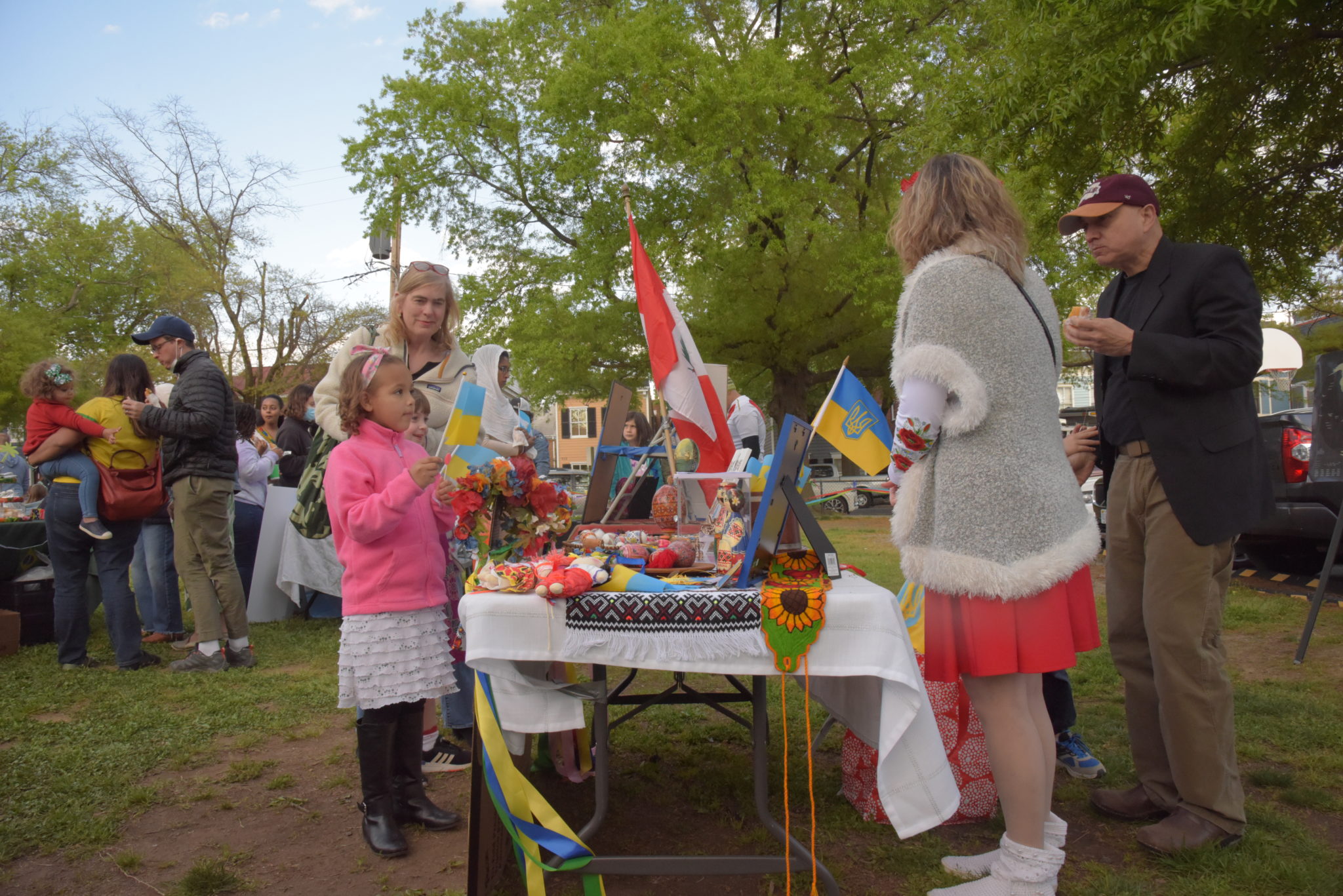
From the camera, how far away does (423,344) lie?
3.26 m

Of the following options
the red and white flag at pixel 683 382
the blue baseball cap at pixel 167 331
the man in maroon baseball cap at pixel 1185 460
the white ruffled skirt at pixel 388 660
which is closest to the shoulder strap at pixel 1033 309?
the man in maroon baseball cap at pixel 1185 460

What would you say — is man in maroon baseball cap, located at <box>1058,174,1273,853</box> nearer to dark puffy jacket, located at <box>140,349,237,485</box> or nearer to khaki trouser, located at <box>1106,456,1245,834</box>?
khaki trouser, located at <box>1106,456,1245,834</box>

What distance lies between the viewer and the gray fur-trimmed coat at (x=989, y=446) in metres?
2.09

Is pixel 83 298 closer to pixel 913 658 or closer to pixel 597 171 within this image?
pixel 597 171

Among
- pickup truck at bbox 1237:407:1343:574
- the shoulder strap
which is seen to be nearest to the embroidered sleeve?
the shoulder strap

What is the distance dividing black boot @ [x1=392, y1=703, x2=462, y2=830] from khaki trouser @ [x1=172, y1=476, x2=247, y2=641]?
2.72 m

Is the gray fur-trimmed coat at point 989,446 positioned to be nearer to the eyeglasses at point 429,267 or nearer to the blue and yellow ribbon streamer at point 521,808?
the blue and yellow ribbon streamer at point 521,808

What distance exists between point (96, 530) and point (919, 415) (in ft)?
15.7

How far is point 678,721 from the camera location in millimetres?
3992

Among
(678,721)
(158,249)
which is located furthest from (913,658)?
(158,249)

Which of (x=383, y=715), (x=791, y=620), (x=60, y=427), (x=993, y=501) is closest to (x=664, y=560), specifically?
(x=791, y=620)

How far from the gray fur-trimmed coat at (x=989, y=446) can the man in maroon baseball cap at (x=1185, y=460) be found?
378mm

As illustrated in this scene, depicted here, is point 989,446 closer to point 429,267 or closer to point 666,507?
point 666,507

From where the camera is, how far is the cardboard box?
17.8ft
